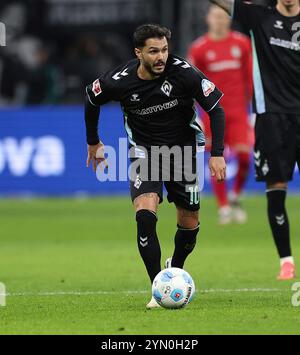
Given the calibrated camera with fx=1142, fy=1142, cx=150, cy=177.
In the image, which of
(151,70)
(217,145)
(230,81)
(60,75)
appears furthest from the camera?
(60,75)

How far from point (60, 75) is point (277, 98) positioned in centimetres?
1349

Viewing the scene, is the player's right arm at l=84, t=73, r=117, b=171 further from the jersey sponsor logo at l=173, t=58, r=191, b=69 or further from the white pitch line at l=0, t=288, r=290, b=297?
the white pitch line at l=0, t=288, r=290, b=297

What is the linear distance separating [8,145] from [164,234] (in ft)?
20.8

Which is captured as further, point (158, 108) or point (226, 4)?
point (226, 4)

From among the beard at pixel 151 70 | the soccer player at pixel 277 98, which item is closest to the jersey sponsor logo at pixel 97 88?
the beard at pixel 151 70

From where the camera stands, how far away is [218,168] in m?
8.50

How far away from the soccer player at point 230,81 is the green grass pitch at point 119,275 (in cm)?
42

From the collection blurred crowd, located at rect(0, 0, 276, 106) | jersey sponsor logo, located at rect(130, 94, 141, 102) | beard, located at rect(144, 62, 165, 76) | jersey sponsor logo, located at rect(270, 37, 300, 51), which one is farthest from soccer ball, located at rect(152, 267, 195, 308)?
blurred crowd, located at rect(0, 0, 276, 106)

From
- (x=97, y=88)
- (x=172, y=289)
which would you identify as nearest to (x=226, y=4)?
(x=97, y=88)

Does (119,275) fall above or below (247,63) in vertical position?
below

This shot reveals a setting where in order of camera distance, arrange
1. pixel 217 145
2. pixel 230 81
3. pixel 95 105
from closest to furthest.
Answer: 1. pixel 217 145
2. pixel 95 105
3. pixel 230 81

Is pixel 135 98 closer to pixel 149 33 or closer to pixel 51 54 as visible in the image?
pixel 149 33

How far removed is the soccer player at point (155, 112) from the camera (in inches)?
335
